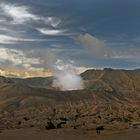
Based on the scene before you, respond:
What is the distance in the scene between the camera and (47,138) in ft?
201

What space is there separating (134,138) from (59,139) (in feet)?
38.2

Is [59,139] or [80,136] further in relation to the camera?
[80,136]

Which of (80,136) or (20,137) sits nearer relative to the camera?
(20,137)

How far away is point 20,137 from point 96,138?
A: 12.3 meters

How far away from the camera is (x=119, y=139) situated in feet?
197

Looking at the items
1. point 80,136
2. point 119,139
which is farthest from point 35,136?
point 119,139

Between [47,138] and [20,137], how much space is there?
445cm

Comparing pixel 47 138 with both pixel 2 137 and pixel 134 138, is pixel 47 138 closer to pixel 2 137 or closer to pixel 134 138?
pixel 2 137

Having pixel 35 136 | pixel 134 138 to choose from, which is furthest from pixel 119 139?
pixel 35 136

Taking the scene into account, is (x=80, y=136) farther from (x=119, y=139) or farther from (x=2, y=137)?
(x=2, y=137)

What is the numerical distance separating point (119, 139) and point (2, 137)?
61.4 ft

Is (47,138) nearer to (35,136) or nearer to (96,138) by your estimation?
(35,136)

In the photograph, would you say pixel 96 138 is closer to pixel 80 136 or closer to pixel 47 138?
pixel 80 136

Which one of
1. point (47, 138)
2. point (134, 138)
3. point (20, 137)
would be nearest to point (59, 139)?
point (47, 138)
